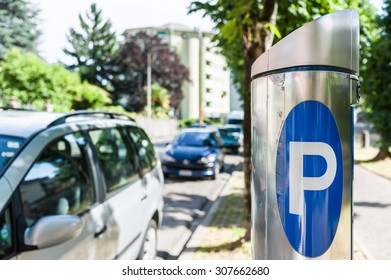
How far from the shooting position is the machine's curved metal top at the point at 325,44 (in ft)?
4.25

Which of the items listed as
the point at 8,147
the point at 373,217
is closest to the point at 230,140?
the point at 373,217

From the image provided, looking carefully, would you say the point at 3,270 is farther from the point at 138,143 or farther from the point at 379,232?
the point at 379,232

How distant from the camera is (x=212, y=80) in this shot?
4.73m

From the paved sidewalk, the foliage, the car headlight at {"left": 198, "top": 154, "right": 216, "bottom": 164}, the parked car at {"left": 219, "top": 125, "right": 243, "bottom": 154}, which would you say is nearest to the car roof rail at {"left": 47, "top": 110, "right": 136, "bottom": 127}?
the paved sidewalk

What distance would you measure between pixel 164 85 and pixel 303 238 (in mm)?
25212

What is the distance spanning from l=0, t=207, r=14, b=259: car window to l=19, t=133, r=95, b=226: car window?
147mm

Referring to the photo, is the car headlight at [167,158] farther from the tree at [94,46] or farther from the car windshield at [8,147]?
the car windshield at [8,147]

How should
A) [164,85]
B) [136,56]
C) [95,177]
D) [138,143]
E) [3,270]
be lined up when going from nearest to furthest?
[3,270]
[95,177]
[138,143]
[136,56]
[164,85]

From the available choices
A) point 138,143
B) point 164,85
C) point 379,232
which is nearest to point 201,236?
point 138,143

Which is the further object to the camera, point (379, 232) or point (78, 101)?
point (78, 101)

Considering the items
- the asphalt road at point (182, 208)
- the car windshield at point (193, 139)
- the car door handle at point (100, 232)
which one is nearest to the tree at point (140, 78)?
the car windshield at point (193, 139)

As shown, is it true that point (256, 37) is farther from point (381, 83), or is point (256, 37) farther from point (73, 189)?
point (381, 83)

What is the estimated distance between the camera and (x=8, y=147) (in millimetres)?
2141

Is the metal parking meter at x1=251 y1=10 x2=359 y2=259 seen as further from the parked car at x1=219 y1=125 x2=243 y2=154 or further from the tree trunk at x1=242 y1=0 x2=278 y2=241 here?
the parked car at x1=219 y1=125 x2=243 y2=154
